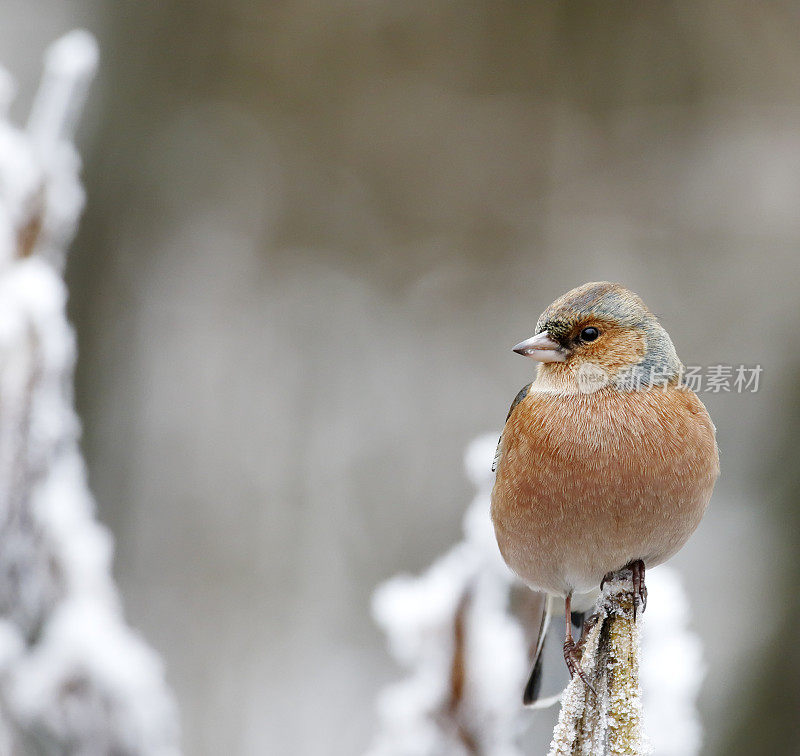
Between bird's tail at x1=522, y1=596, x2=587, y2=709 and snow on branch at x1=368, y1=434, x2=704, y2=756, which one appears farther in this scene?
bird's tail at x1=522, y1=596, x2=587, y2=709

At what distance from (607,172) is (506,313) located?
387 mm

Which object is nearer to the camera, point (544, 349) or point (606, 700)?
point (606, 700)

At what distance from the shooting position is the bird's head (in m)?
0.62

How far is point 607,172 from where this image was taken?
70.3 inches

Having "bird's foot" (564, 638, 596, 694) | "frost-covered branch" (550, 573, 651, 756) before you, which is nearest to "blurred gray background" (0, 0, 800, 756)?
"bird's foot" (564, 638, 596, 694)

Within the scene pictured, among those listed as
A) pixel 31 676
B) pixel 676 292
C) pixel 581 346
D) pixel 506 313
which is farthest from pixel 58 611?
pixel 676 292

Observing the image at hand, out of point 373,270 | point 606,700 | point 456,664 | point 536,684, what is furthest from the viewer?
point 373,270

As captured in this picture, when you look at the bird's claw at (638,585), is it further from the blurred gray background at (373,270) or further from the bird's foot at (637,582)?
the blurred gray background at (373,270)

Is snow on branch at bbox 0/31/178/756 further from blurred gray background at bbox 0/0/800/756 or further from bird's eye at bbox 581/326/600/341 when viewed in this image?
blurred gray background at bbox 0/0/800/756

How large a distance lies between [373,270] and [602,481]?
1248 millimetres

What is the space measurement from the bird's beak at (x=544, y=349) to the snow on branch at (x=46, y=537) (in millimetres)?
354

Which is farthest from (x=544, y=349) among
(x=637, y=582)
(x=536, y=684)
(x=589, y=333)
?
(x=536, y=684)

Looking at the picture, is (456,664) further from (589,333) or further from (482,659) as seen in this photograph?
(589,333)

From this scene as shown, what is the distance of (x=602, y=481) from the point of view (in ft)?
2.04
